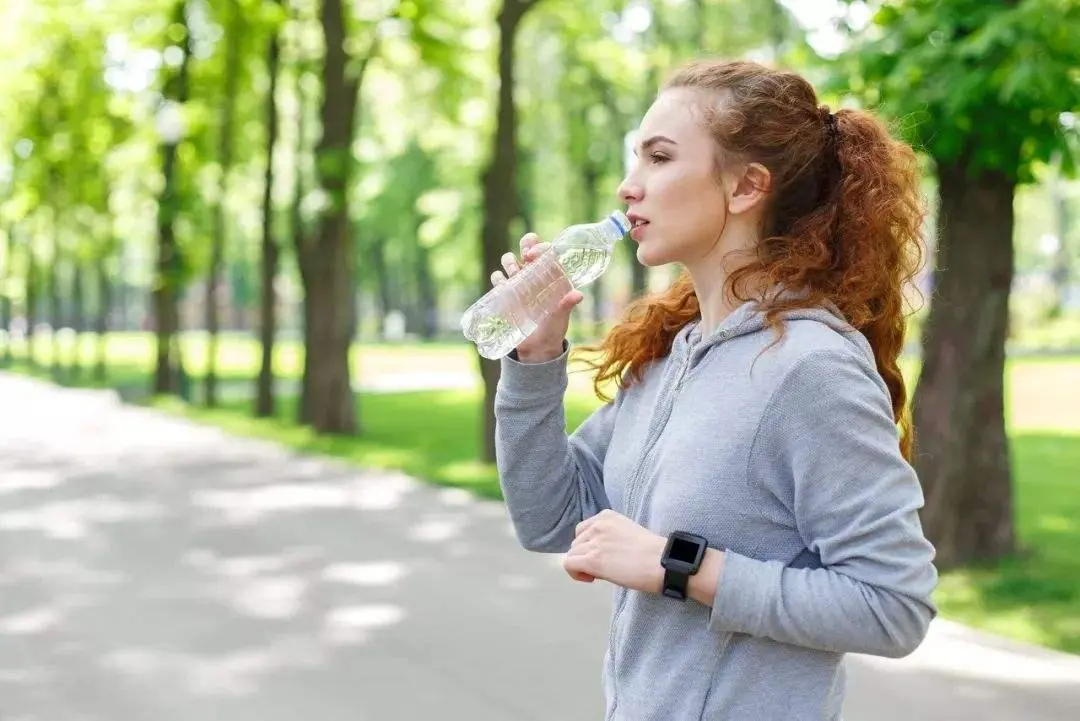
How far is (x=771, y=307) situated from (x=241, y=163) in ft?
83.6

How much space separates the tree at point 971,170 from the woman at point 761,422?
5088mm

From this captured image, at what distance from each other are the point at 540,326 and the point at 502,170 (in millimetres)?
12171

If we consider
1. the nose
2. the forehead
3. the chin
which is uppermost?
the forehead

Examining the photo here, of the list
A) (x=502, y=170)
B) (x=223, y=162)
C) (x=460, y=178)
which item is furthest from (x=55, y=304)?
(x=502, y=170)

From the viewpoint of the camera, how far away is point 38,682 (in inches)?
255

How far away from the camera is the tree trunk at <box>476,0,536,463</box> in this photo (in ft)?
46.5

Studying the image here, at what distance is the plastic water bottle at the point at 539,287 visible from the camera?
2.35 meters

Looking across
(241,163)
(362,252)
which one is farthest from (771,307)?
(362,252)

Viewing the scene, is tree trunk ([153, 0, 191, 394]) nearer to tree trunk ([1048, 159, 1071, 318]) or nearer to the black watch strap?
the black watch strap

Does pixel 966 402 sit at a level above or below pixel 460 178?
below

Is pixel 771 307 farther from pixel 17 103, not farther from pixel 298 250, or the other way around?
pixel 17 103

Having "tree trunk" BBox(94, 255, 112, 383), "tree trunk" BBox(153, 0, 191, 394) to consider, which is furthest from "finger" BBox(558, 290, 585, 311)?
"tree trunk" BBox(94, 255, 112, 383)

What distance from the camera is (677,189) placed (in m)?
2.16

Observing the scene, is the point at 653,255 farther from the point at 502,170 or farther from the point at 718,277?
the point at 502,170
